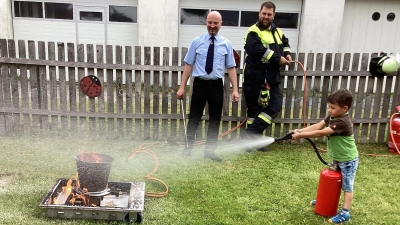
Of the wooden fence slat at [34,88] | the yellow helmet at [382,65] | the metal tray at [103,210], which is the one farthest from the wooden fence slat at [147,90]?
the yellow helmet at [382,65]

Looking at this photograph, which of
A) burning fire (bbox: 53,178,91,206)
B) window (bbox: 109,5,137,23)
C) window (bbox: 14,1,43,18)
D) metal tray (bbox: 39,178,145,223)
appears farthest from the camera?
window (bbox: 109,5,137,23)

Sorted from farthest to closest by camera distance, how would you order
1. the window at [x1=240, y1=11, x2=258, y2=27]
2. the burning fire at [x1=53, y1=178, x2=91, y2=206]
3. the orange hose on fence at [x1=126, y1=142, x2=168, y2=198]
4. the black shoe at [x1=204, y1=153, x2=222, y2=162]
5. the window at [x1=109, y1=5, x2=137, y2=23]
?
the window at [x1=240, y1=11, x2=258, y2=27] < the window at [x1=109, y1=5, x2=137, y2=23] < the black shoe at [x1=204, y1=153, x2=222, y2=162] < the orange hose on fence at [x1=126, y1=142, x2=168, y2=198] < the burning fire at [x1=53, y1=178, x2=91, y2=206]

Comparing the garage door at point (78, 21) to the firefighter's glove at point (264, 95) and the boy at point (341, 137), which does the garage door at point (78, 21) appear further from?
the boy at point (341, 137)

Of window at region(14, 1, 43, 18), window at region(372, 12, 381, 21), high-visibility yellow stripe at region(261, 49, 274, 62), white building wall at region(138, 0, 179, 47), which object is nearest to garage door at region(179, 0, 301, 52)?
white building wall at region(138, 0, 179, 47)

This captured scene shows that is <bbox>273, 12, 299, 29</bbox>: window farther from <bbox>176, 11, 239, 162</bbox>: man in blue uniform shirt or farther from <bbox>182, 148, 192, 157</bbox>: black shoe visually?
<bbox>182, 148, 192, 157</bbox>: black shoe

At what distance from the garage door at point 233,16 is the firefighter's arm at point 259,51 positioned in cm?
697

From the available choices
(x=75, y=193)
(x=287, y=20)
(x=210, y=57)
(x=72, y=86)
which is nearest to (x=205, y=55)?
(x=210, y=57)

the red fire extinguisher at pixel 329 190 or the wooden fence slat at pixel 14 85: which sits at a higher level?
the wooden fence slat at pixel 14 85

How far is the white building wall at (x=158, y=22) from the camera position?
11531 mm

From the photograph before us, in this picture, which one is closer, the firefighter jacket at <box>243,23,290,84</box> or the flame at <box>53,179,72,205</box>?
the flame at <box>53,179,72,205</box>

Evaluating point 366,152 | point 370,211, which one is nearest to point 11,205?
point 370,211

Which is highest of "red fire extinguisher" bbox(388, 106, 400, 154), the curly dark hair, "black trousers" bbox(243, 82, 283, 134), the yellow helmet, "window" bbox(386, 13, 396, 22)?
"window" bbox(386, 13, 396, 22)

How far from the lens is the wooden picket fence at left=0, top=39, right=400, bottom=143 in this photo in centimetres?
567

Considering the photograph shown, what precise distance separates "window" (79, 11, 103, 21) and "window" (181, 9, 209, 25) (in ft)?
8.99
